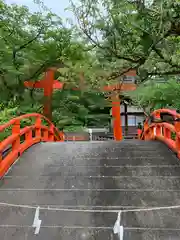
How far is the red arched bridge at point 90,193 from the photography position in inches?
133

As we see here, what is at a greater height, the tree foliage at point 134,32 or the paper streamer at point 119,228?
the tree foliage at point 134,32

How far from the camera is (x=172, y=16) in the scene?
12.9ft

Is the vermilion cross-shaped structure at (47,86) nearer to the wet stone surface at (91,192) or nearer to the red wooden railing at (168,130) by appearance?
the red wooden railing at (168,130)

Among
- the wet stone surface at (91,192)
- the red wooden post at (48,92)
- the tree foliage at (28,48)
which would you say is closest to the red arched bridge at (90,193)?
the wet stone surface at (91,192)

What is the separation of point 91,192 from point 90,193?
31 mm

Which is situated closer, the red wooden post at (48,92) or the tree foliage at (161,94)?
the tree foliage at (161,94)

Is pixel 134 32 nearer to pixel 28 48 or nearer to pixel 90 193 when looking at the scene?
pixel 90 193

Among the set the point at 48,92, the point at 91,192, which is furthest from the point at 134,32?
the point at 48,92

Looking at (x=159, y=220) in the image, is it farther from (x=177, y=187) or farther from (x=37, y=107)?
(x=37, y=107)

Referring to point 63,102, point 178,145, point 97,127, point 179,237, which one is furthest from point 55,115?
point 179,237

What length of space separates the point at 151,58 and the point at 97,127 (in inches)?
535

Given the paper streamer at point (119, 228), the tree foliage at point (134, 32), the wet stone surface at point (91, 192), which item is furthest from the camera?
the tree foliage at point (134, 32)

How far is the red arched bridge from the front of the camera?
3375 mm

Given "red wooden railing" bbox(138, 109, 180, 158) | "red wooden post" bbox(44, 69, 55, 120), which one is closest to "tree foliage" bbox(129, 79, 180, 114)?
"red wooden railing" bbox(138, 109, 180, 158)
